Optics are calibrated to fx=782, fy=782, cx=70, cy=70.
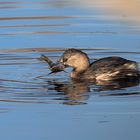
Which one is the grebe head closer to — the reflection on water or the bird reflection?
the reflection on water

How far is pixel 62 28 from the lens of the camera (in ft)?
55.0

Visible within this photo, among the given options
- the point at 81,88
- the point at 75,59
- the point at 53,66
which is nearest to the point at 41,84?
the point at 81,88

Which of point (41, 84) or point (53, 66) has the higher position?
point (53, 66)

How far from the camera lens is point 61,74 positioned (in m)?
13.4

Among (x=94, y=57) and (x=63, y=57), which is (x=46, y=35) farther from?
(x=63, y=57)

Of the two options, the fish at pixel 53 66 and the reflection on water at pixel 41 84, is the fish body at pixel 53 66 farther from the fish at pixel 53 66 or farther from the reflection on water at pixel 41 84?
the reflection on water at pixel 41 84

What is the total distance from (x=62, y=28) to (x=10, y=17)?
169 cm

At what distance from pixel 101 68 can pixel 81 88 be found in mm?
911

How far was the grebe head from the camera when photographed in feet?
42.5

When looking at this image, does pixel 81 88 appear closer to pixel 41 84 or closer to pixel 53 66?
pixel 41 84

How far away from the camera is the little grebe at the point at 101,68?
1256cm

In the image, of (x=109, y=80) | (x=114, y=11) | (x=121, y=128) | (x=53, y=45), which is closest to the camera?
(x=121, y=128)

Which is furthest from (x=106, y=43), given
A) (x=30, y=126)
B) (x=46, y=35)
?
(x=30, y=126)

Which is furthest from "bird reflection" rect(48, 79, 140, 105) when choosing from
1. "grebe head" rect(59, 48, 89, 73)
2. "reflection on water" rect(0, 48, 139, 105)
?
"grebe head" rect(59, 48, 89, 73)
